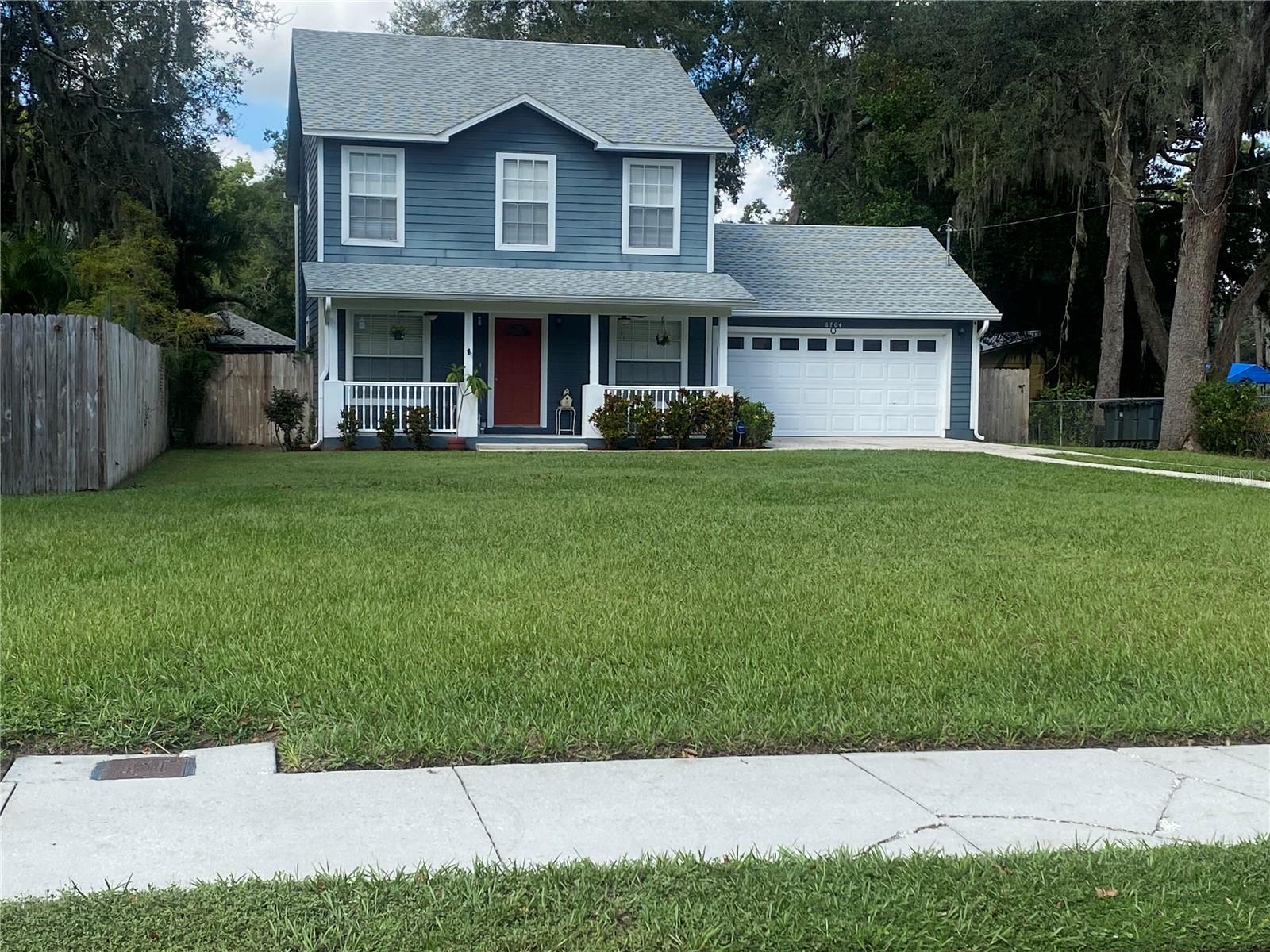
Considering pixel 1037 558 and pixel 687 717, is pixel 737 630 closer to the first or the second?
pixel 687 717

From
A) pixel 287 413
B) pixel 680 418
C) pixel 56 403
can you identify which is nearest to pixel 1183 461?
pixel 680 418

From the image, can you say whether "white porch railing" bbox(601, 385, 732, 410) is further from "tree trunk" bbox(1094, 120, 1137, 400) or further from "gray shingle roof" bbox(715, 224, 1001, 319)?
"tree trunk" bbox(1094, 120, 1137, 400)

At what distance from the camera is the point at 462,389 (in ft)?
69.0

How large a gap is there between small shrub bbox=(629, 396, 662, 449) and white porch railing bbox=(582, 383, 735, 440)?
43 centimetres

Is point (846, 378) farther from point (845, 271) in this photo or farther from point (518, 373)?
point (518, 373)

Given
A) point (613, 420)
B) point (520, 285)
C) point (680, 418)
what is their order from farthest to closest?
point (520, 285), point (680, 418), point (613, 420)

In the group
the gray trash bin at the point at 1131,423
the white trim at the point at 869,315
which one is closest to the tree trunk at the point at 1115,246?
the gray trash bin at the point at 1131,423

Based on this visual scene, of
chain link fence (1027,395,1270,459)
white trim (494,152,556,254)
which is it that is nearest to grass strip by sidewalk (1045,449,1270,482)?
chain link fence (1027,395,1270,459)

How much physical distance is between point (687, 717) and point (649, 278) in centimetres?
1836

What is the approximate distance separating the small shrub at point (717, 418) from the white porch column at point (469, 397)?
381cm

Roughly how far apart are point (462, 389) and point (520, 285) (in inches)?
82.5

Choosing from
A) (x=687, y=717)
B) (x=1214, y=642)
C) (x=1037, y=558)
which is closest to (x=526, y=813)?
(x=687, y=717)

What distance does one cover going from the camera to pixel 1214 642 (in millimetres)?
5734

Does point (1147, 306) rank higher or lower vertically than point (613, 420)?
higher
